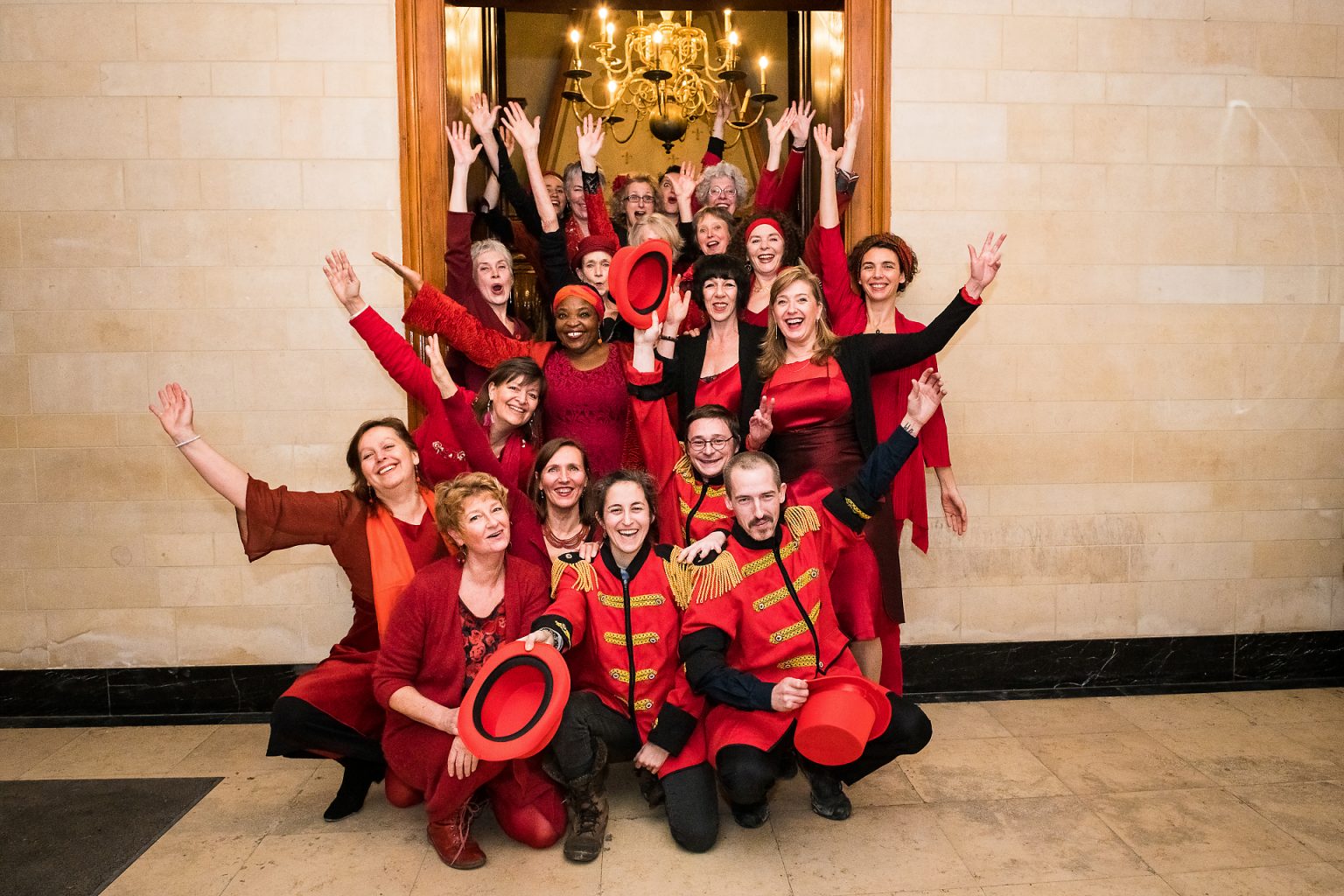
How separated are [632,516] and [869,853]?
3.33 feet

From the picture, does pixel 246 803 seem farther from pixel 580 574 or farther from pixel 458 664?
pixel 580 574

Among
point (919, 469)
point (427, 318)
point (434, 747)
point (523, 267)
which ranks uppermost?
Result: point (523, 267)

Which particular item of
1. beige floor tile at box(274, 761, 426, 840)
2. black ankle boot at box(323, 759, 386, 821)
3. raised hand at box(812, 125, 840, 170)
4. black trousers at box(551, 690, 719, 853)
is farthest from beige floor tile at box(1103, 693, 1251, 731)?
black ankle boot at box(323, 759, 386, 821)

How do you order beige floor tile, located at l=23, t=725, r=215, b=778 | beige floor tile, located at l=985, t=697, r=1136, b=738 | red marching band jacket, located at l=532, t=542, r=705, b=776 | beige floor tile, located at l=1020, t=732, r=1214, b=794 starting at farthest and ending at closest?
beige floor tile, located at l=985, t=697, r=1136, b=738 → beige floor tile, located at l=23, t=725, r=215, b=778 → beige floor tile, located at l=1020, t=732, r=1214, b=794 → red marching band jacket, located at l=532, t=542, r=705, b=776

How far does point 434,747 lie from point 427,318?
1361 mm

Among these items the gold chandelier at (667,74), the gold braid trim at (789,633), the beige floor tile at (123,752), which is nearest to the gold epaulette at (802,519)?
the gold braid trim at (789,633)

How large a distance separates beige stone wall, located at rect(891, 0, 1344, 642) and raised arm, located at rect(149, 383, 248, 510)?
2.29 meters

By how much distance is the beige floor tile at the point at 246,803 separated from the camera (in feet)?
8.99

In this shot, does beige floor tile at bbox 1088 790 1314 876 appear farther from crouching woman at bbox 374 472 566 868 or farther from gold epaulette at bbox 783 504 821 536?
crouching woman at bbox 374 472 566 868

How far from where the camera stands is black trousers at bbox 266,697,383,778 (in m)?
2.67

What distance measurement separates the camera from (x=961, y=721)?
11.5ft

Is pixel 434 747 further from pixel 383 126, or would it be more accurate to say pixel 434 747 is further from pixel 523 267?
pixel 523 267

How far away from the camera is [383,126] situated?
3.53 metres

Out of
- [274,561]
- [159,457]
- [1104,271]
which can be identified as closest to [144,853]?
[274,561]
